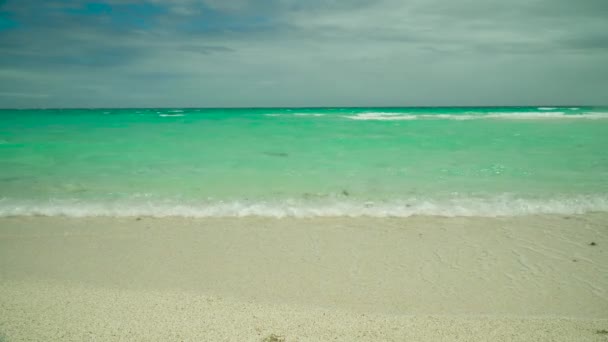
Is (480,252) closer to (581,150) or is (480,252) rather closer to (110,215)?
(110,215)

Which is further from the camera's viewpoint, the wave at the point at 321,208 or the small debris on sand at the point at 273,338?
the wave at the point at 321,208

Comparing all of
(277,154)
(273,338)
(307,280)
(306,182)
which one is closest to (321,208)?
(306,182)

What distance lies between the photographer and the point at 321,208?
5062 mm

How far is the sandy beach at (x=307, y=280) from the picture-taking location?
2328 millimetres

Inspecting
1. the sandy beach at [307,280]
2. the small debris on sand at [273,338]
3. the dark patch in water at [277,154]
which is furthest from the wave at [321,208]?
the dark patch in water at [277,154]

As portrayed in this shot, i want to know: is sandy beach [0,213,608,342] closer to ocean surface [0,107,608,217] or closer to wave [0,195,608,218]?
wave [0,195,608,218]

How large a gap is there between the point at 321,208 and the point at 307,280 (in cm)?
213

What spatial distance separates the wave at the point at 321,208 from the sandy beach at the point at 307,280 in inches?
15.7

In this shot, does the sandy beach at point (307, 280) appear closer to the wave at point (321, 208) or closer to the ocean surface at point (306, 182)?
the wave at point (321, 208)

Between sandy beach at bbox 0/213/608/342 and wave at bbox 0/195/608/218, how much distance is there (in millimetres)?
399

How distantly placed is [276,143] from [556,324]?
11.8 metres

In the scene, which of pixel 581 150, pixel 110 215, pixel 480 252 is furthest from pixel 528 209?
pixel 581 150

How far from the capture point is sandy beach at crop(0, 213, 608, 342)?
2328mm

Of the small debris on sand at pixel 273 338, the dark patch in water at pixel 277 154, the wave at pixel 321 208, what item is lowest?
the small debris on sand at pixel 273 338
